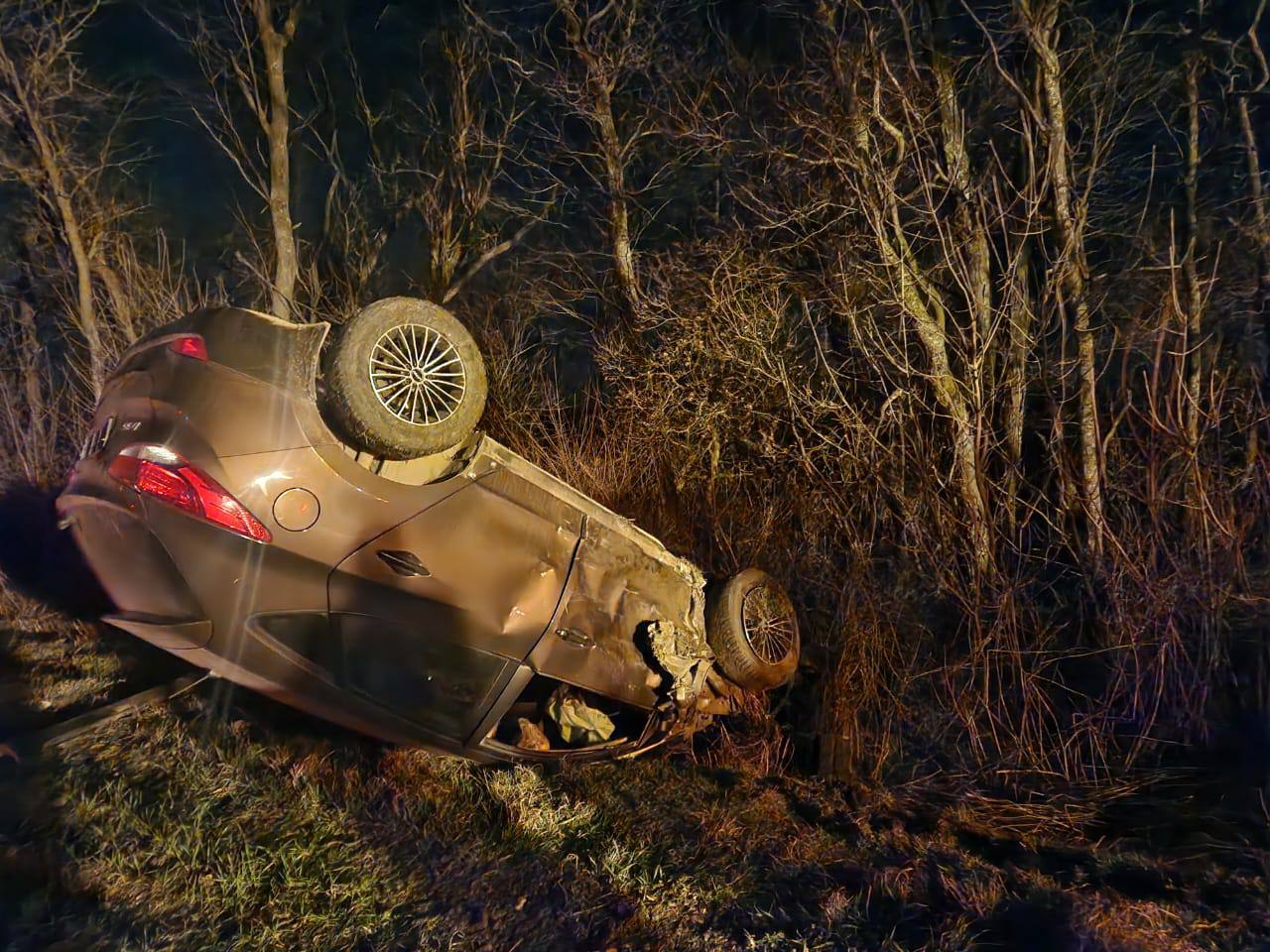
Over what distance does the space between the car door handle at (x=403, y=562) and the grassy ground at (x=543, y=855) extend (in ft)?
3.53

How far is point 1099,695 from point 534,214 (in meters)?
6.86

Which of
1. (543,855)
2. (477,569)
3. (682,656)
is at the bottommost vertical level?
(543,855)

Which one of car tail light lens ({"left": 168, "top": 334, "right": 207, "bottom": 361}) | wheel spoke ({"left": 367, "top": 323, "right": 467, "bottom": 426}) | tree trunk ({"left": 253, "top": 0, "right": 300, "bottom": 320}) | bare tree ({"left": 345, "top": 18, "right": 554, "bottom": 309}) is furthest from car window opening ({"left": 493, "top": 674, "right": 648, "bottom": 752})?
bare tree ({"left": 345, "top": 18, "right": 554, "bottom": 309})

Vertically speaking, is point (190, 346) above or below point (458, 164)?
below

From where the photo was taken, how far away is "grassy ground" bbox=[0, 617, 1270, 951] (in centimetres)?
284

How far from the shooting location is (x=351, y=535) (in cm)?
326

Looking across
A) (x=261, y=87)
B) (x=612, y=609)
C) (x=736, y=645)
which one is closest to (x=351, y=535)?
(x=612, y=609)

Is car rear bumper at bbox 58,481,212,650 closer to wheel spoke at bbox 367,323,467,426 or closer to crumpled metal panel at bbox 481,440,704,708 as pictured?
wheel spoke at bbox 367,323,467,426

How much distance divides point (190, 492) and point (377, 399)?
0.78 meters

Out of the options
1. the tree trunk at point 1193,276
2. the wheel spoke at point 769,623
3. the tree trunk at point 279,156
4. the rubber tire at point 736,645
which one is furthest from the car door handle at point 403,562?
the tree trunk at point 279,156

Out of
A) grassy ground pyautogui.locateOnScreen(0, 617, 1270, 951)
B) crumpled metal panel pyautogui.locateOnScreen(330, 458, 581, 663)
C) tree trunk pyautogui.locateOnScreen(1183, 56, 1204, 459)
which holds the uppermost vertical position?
tree trunk pyautogui.locateOnScreen(1183, 56, 1204, 459)

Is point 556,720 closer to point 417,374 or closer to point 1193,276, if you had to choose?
point 417,374

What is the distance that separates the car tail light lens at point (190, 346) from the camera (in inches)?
130

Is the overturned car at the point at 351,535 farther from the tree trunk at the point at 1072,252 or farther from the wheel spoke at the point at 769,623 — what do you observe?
the tree trunk at the point at 1072,252
